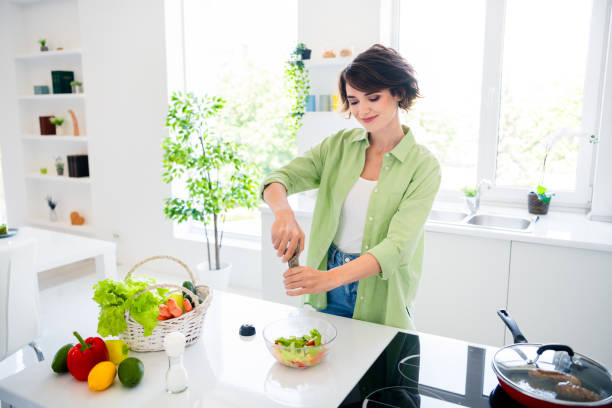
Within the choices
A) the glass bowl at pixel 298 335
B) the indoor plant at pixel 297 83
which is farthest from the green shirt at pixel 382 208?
the indoor plant at pixel 297 83

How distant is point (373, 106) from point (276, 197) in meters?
0.42

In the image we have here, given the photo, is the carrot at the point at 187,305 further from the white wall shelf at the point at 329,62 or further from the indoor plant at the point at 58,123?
the indoor plant at the point at 58,123

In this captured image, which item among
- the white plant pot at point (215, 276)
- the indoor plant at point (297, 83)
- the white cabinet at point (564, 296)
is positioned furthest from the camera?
the white plant pot at point (215, 276)

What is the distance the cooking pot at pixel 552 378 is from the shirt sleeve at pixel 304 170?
0.87m

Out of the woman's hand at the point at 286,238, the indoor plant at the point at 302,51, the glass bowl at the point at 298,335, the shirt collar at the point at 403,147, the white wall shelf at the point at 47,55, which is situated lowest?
the glass bowl at the point at 298,335

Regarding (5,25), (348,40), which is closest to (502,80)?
(348,40)

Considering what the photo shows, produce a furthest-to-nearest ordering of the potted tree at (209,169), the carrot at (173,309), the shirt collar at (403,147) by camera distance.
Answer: the potted tree at (209,169), the shirt collar at (403,147), the carrot at (173,309)

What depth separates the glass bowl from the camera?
1110 mm

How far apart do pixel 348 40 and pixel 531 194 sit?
5.08 feet

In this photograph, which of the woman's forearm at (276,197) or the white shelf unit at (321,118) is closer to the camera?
the woman's forearm at (276,197)

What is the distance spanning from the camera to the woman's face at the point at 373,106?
1421mm

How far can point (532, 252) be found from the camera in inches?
88.4

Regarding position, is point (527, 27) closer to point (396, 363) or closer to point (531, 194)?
point (531, 194)

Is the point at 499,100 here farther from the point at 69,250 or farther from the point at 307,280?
the point at 69,250
